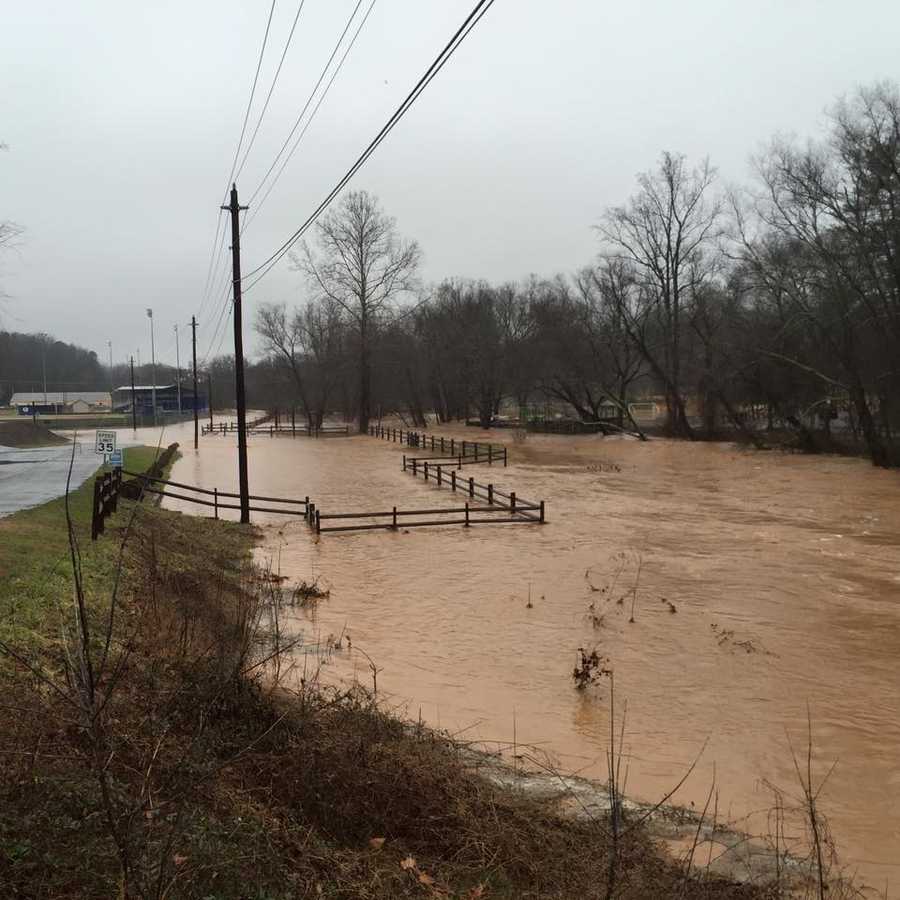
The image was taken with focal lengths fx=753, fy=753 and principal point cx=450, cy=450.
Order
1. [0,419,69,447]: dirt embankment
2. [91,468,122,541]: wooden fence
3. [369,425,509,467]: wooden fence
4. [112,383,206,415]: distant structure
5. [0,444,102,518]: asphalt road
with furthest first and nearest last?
1. [112,383,206,415]: distant structure
2. [0,419,69,447]: dirt embankment
3. [369,425,509,467]: wooden fence
4. [0,444,102,518]: asphalt road
5. [91,468,122,541]: wooden fence

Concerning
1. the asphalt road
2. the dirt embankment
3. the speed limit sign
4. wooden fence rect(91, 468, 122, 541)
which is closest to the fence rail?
wooden fence rect(91, 468, 122, 541)

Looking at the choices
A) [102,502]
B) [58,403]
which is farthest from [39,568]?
[58,403]

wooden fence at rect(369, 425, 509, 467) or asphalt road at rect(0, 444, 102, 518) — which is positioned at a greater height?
asphalt road at rect(0, 444, 102, 518)

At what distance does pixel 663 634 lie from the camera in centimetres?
1162

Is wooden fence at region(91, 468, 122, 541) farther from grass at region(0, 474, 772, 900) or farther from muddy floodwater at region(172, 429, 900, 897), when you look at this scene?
grass at region(0, 474, 772, 900)

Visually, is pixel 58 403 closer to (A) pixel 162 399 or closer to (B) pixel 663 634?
(A) pixel 162 399

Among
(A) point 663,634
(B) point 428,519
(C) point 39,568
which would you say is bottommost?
(A) point 663,634

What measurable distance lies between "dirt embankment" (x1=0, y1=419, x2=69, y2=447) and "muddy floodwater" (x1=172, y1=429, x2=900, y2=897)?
112 ft

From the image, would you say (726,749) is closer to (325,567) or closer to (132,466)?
(325,567)

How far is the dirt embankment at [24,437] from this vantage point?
5003 centimetres

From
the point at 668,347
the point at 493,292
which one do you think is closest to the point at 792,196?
the point at 668,347

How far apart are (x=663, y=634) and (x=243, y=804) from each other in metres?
8.49

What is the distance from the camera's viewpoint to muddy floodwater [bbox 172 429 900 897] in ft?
24.3

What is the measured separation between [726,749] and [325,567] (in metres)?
10.4
